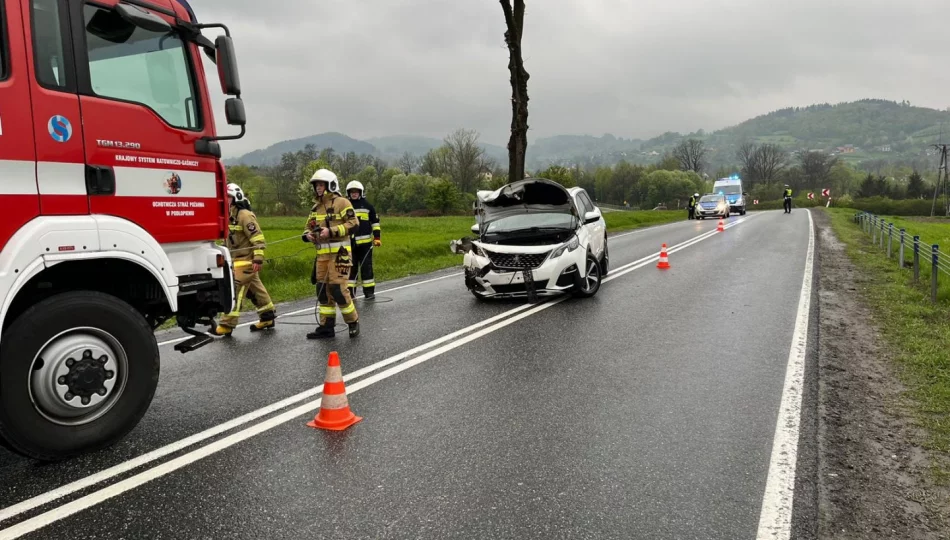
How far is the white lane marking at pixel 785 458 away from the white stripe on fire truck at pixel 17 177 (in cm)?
440

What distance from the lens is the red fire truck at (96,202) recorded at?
141 inches

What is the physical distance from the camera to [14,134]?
3.53 metres

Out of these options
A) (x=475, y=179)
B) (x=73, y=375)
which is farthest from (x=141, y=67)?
(x=475, y=179)

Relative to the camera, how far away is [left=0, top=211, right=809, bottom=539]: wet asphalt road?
10.3 ft

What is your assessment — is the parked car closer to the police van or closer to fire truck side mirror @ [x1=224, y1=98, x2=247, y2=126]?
the police van

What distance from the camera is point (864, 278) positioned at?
11.7 metres

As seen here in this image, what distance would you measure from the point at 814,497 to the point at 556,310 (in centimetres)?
555

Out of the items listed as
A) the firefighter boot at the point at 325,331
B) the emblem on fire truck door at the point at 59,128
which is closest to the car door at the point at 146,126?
the emblem on fire truck door at the point at 59,128

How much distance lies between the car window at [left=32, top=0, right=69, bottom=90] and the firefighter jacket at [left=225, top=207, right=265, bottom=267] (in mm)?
3807

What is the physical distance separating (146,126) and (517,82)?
18.1 m

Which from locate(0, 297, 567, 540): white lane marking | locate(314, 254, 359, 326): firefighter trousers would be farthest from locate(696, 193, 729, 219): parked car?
locate(0, 297, 567, 540): white lane marking

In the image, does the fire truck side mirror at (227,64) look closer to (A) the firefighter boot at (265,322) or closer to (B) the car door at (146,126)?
(B) the car door at (146,126)

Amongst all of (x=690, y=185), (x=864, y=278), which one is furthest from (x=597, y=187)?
(x=864, y=278)

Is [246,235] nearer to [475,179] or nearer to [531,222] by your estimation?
[531,222]
